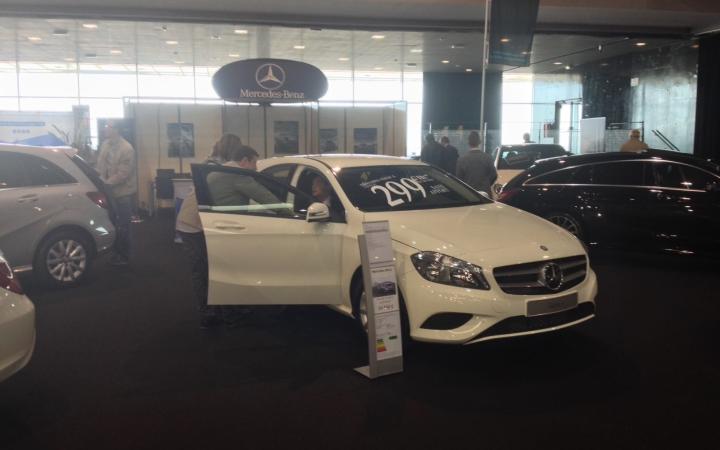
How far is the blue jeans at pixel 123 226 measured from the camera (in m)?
8.65

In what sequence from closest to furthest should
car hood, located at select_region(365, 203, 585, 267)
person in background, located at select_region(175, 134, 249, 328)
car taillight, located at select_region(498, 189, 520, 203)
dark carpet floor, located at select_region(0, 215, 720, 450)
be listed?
dark carpet floor, located at select_region(0, 215, 720, 450) → car hood, located at select_region(365, 203, 585, 267) → person in background, located at select_region(175, 134, 249, 328) → car taillight, located at select_region(498, 189, 520, 203)

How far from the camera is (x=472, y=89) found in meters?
23.0

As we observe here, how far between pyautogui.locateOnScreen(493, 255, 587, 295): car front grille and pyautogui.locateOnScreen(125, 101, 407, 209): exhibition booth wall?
1031 centimetres

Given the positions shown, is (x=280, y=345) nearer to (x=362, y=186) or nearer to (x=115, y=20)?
(x=362, y=186)

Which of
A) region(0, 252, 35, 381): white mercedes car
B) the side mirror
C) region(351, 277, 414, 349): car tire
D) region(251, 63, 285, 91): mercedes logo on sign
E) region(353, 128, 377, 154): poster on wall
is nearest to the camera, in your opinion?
region(0, 252, 35, 381): white mercedes car

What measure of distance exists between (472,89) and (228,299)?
19169mm

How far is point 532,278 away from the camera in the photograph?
456 centimetres

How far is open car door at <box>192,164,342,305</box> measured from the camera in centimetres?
511

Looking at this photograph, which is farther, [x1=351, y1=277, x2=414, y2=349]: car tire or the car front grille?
[x1=351, y1=277, x2=414, y2=349]: car tire

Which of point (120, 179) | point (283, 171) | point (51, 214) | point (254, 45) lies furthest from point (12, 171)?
point (254, 45)

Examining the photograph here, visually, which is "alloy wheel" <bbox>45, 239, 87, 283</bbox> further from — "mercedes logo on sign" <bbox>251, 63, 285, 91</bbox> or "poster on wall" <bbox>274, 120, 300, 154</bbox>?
"poster on wall" <bbox>274, 120, 300, 154</bbox>

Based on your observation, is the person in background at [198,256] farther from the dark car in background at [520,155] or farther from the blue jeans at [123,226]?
the dark car in background at [520,155]

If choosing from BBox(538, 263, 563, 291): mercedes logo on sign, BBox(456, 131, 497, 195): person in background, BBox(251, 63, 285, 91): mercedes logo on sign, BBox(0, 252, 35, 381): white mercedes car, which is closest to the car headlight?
BBox(538, 263, 563, 291): mercedes logo on sign

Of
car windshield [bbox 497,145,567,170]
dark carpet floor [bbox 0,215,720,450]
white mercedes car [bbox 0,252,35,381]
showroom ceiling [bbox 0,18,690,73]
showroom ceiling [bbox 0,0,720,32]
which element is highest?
showroom ceiling [bbox 0,0,720,32]
